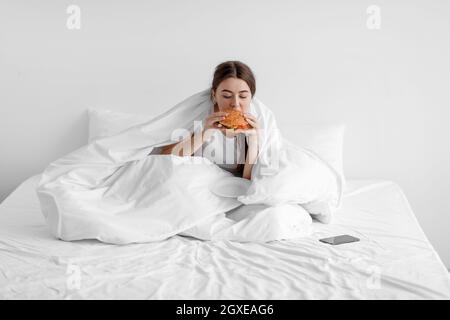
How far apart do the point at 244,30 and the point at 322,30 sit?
39 centimetres

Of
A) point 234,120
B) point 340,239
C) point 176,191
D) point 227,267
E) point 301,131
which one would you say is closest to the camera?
point 227,267

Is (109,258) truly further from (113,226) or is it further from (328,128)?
(328,128)

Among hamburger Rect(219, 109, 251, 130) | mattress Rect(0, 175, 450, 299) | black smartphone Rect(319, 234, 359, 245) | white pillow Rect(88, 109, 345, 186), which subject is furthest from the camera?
white pillow Rect(88, 109, 345, 186)

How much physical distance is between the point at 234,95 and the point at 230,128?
13cm

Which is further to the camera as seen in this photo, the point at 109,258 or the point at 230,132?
the point at 230,132

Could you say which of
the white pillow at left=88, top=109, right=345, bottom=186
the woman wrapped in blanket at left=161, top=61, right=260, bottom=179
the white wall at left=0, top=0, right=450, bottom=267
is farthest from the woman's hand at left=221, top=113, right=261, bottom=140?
the white wall at left=0, top=0, right=450, bottom=267

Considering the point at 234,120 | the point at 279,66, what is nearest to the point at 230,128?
the point at 234,120

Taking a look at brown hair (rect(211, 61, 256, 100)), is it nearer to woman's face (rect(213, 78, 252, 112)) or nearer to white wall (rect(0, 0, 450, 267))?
woman's face (rect(213, 78, 252, 112))

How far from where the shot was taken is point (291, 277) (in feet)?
5.98

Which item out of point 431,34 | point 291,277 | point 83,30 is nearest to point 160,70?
point 83,30

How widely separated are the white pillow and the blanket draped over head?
0.49 m

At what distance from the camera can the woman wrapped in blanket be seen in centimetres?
246

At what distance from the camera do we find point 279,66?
10.7ft

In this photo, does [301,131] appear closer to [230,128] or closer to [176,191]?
[230,128]
